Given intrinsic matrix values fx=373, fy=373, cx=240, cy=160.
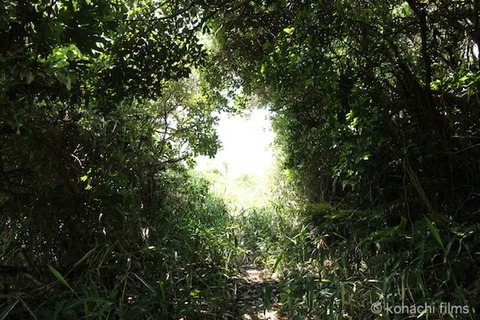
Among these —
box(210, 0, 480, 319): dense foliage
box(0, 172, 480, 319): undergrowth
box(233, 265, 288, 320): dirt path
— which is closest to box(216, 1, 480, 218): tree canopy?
box(210, 0, 480, 319): dense foliage

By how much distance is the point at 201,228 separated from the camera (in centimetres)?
471

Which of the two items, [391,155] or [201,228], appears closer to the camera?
[391,155]

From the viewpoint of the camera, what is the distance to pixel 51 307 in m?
2.68

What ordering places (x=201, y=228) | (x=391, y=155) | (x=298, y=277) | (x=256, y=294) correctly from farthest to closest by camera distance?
(x=201, y=228), (x=256, y=294), (x=298, y=277), (x=391, y=155)

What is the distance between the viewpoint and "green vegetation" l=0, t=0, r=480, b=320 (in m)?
2.64

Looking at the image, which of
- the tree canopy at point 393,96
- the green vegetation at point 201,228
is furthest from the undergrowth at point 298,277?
the tree canopy at point 393,96

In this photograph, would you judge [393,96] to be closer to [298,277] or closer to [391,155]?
[391,155]

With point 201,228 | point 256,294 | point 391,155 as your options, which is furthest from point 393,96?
point 201,228

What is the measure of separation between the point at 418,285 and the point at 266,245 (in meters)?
2.73

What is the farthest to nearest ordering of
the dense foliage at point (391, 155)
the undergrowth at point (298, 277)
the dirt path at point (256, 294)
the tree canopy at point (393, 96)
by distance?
the tree canopy at point (393, 96) < the dirt path at point (256, 294) < the dense foliage at point (391, 155) < the undergrowth at point (298, 277)

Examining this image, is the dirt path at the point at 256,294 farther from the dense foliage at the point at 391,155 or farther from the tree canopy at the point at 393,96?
the tree canopy at the point at 393,96

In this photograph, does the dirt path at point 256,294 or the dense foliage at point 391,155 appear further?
the dirt path at point 256,294

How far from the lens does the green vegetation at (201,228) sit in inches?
104

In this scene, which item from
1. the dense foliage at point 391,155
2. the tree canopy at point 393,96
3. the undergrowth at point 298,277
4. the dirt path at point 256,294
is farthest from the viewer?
the tree canopy at point 393,96
